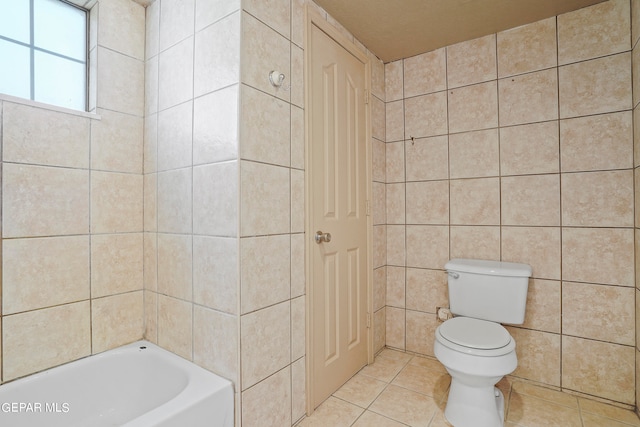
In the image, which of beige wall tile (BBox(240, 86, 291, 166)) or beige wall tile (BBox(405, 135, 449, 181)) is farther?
beige wall tile (BBox(405, 135, 449, 181))

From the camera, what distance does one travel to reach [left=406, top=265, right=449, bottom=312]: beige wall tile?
86.1 inches

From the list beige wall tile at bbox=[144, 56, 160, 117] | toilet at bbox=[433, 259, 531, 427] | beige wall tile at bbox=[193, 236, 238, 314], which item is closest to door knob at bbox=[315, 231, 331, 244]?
beige wall tile at bbox=[193, 236, 238, 314]

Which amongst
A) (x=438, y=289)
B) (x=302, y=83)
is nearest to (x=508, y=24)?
(x=302, y=83)

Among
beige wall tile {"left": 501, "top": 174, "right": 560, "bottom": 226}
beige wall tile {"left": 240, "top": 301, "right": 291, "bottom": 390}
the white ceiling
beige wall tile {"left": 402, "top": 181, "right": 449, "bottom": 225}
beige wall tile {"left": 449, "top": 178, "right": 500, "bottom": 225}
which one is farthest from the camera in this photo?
beige wall tile {"left": 402, "top": 181, "right": 449, "bottom": 225}

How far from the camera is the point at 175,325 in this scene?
1.56 m

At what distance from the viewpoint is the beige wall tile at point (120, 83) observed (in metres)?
1.61

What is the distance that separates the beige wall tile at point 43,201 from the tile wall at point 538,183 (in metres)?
1.76

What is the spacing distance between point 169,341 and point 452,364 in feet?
4.45

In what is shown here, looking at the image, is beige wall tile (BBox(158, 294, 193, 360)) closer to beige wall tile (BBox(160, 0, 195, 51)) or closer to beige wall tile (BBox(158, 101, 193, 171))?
beige wall tile (BBox(158, 101, 193, 171))

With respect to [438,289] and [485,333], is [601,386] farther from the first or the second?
[438,289]

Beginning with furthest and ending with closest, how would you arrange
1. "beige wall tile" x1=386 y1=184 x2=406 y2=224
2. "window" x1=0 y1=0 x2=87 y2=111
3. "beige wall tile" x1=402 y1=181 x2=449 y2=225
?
"beige wall tile" x1=386 y1=184 x2=406 y2=224, "beige wall tile" x1=402 y1=181 x2=449 y2=225, "window" x1=0 y1=0 x2=87 y2=111

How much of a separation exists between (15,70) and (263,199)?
4.03 ft

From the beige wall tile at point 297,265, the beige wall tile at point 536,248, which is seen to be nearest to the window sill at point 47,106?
the beige wall tile at point 297,265

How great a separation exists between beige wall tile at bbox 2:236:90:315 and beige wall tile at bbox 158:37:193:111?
785mm
